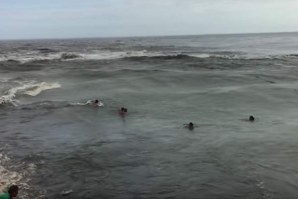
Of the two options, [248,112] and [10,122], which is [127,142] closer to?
[10,122]

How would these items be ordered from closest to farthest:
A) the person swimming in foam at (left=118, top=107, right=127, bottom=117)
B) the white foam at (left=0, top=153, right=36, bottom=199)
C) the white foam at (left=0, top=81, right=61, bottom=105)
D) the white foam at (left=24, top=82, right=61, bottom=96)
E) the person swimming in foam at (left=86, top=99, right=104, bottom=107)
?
1. the white foam at (left=0, top=153, right=36, bottom=199)
2. the person swimming in foam at (left=118, top=107, right=127, bottom=117)
3. the person swimming in foam at (left=86, top=99, right=104, bottom=107)
4. the white foam at (left=0, top=81, right=61, bottom=105)
5. the white foam at (left=24, top=82, right=61, bottom=96)

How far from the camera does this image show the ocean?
12391mm

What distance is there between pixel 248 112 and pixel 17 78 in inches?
944

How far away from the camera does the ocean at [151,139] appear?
12.4 meters

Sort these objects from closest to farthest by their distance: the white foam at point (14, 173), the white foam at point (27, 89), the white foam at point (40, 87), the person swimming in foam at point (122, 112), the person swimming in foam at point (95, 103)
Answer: the white foam at point (14, 173) < the person swimming in foam at point (122, 112) < the person swimming in foam at point (95, 103) < the white foam at point (27, 89) < the white foam at point (40, 87)

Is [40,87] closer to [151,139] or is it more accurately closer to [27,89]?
[27,89]

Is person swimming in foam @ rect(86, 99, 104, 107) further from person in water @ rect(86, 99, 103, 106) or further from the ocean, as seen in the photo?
the ocean

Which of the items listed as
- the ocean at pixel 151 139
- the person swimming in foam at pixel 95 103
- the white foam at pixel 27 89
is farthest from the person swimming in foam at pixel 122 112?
the white foam at pixel 27 89

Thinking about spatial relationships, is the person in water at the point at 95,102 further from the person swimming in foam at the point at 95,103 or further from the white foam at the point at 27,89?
the white foam at the point at 27,89

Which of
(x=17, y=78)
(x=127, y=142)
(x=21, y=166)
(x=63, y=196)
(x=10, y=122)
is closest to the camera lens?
(x=63, y=196)

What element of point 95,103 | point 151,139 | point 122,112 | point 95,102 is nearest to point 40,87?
point 95,102

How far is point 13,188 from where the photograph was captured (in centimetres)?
946

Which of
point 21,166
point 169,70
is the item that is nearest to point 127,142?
point 21,166

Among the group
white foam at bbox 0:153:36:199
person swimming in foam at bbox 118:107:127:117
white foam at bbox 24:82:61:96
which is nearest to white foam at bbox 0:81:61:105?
white foam at bbox 24:82:61:96
